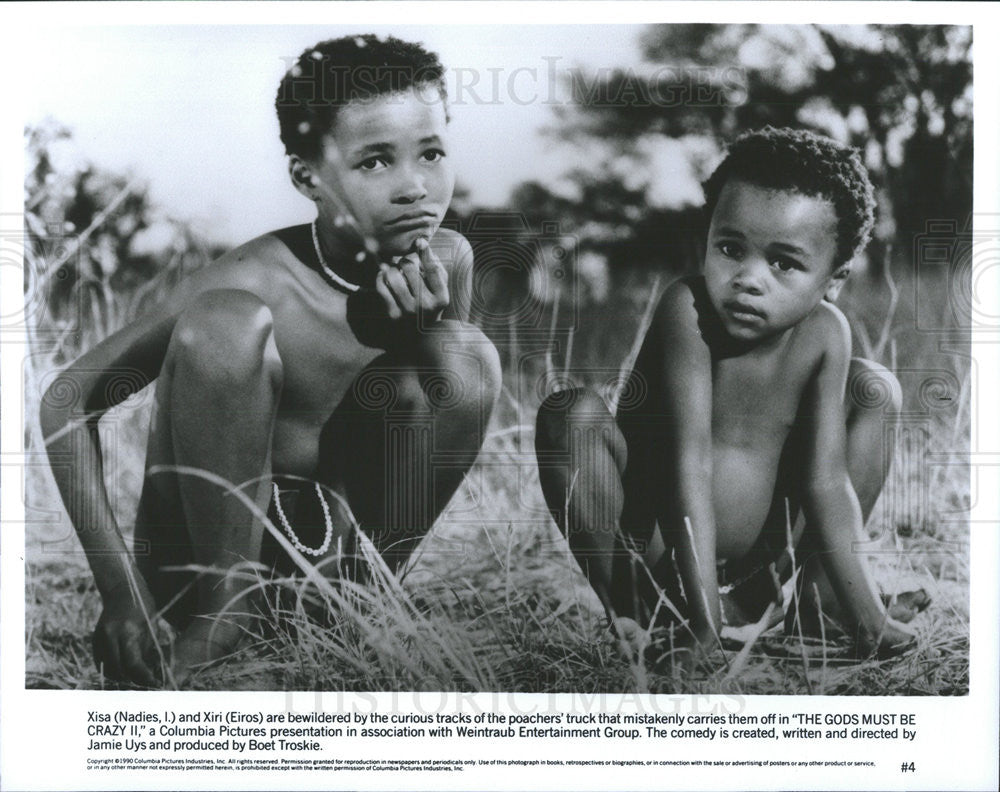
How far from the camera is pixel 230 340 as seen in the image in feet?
12.8

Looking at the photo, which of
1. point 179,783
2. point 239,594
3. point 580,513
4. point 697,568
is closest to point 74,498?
point 239,594

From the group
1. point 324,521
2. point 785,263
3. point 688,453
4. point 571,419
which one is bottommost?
point 324,521

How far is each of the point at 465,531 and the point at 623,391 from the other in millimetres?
679

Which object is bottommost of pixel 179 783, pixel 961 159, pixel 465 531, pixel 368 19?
pixel 179 783

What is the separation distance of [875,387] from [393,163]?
67.2 inches

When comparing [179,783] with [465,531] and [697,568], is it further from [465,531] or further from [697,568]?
[697,568]

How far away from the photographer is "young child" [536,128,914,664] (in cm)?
392

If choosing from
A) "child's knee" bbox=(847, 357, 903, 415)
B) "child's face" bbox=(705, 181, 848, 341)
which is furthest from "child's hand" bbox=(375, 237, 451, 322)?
"child's knee" bbox=(847, 357, 903, 415)

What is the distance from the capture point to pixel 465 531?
397 centimetres

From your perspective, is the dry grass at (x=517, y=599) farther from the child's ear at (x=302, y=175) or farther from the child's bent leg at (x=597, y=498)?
the child's ear at (x=302, y=175)

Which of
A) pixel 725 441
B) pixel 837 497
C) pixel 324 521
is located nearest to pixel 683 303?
pixel 725 441

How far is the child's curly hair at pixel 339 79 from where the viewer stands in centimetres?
390

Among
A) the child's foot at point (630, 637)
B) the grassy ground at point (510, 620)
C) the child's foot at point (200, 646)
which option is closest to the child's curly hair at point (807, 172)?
the grassy ground at point (510, 620)

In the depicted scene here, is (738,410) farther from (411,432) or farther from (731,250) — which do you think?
(411,432)
